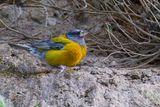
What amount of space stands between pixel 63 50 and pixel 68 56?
0.32ft

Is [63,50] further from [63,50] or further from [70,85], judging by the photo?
[70,85]

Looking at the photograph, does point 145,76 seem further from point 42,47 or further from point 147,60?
point 42,47

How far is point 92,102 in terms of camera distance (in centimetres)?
401

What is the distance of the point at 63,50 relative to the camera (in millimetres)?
5051

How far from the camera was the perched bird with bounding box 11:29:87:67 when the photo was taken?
500cm

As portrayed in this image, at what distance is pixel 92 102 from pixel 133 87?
46cm

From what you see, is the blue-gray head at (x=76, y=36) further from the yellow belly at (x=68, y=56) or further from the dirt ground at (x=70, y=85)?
the dirt ground at (x=70, y=85)

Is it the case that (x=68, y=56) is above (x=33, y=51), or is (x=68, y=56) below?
above

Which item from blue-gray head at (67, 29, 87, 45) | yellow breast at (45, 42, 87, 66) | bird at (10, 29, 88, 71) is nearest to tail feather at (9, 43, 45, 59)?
bird at (10, 29, 88, 71)

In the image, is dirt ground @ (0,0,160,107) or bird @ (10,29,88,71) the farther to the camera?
bird @ (10,29,88,71)

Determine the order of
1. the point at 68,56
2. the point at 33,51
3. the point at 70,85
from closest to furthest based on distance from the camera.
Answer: the point at 70,85, the point at 68,56, the point at 33,51

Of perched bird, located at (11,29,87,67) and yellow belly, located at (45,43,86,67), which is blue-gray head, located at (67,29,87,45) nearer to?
perched bird, located at (11,29,87,67)

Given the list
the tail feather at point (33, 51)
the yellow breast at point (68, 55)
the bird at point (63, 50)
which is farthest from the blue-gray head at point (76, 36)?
the tail feather at point (33, 51)

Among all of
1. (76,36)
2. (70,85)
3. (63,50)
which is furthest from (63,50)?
(70,85)
